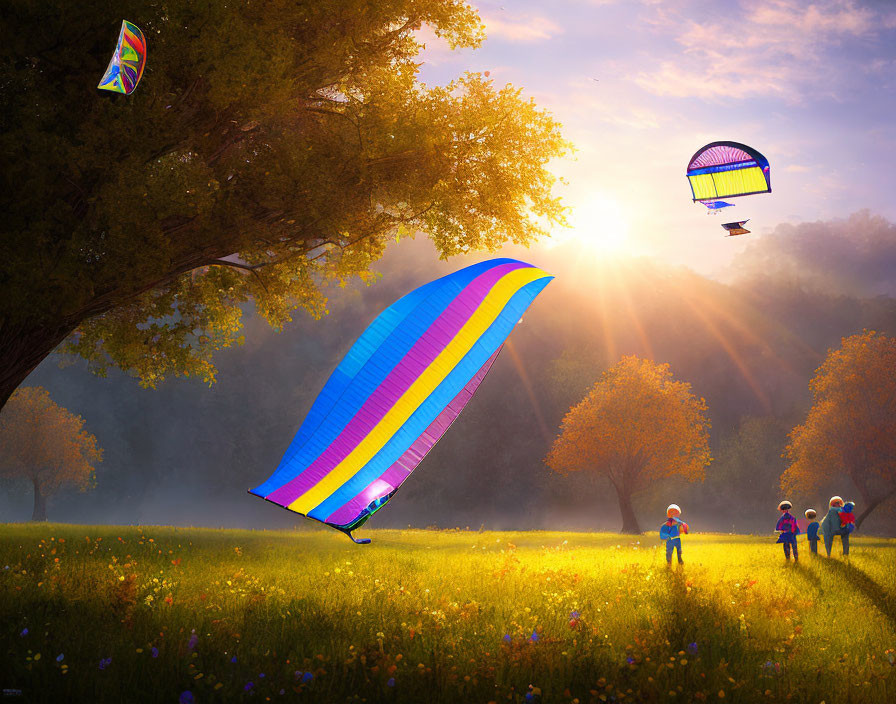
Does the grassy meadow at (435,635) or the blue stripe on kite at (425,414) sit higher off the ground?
the blue stripe on kite at (425,414)

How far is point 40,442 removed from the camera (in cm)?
3753

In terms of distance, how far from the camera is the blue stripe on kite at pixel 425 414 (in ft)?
21.8

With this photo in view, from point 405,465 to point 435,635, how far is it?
6.02ft

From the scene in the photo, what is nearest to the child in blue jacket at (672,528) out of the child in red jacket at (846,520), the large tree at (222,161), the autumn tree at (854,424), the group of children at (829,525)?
the group of children at (829,525)

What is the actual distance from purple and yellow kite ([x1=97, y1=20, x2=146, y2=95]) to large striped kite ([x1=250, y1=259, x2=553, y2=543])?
474 centimetres

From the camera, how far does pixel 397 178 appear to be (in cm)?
1159

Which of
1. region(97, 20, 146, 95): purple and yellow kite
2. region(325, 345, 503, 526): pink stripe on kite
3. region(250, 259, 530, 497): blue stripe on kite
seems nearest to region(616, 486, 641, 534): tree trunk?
region(325, 345, 503, 526): pink stripe on kite

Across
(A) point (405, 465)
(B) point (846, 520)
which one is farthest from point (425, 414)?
(B) point (846, 520)

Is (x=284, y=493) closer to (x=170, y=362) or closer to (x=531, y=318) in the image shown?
(x=170, y=362)

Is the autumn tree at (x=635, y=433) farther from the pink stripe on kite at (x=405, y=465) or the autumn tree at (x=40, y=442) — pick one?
the autumn tree at (x=40, y=442)

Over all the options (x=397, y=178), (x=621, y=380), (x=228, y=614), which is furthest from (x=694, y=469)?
(x=228, y=614)

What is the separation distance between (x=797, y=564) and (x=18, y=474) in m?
41.9

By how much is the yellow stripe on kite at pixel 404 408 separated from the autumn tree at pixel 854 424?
3125 cm

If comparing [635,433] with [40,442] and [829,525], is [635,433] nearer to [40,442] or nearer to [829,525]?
[829,525]
